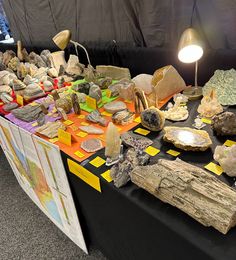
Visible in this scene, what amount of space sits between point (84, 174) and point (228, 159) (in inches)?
24.0

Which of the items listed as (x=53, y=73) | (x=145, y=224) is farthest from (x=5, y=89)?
(x=145, y=224)

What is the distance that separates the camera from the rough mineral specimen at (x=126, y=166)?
99 centimetres

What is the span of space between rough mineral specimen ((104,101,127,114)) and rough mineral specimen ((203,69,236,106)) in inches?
20.1

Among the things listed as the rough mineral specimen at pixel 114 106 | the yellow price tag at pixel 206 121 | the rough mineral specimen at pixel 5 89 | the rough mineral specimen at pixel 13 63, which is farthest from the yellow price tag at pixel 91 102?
the rough mineral specimen at pixel 13 63

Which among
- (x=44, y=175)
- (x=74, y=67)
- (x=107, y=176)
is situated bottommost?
(x=44, y=175)

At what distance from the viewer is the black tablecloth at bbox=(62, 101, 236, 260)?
2.45ft

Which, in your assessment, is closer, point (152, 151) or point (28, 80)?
point (152, 151)

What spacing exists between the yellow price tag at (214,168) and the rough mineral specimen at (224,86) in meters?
0.55

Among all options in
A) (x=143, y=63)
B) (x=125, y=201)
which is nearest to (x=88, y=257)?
(x=125, y=201)

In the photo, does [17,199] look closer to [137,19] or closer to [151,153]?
[151,153]

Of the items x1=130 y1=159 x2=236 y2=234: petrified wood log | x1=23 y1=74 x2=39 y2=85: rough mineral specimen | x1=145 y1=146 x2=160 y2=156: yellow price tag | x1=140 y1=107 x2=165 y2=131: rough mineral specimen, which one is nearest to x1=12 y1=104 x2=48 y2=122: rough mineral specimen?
x1=23 y1=74 x2=39 y2=85: rough mineral specimen

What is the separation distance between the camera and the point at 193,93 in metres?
1.62

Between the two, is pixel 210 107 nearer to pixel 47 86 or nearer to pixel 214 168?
pixel 214 168

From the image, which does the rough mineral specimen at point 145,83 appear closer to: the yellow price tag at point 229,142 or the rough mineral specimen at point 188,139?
the rough mineral specimen at point 188,139
